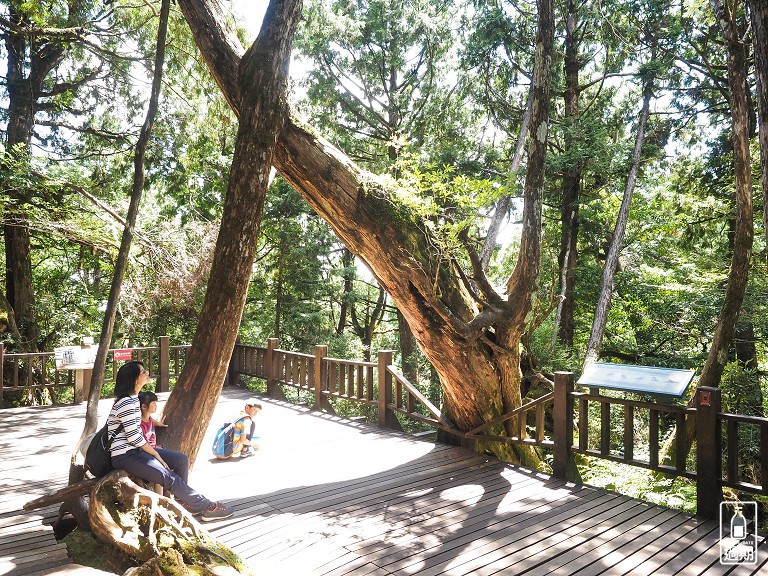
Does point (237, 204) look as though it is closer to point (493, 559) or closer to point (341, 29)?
point (493, 559)

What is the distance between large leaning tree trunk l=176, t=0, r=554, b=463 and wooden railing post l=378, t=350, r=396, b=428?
94 centimetres

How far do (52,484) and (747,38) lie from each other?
38.3ft

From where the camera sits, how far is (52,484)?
512cm

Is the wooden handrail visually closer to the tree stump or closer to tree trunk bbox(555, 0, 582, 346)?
the tree stump

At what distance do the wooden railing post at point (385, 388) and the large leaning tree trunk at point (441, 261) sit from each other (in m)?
0.94

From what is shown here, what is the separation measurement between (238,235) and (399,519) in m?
2.90

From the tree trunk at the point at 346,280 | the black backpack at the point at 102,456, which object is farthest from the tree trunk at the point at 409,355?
the black backpack at the point at 102,456

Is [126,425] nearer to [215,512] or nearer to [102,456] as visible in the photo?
[102,456]

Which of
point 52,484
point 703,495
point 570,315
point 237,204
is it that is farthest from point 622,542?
point 570,315

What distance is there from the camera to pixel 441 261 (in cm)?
634

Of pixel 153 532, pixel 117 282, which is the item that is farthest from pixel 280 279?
pixel 153 532

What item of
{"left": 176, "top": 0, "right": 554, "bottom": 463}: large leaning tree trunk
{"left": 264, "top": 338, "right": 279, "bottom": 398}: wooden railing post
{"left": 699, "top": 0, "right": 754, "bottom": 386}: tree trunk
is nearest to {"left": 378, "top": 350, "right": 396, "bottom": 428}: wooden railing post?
{"left": 176, "top": 0, "right": 554, "bottom": 463}: large leaning tree trunk

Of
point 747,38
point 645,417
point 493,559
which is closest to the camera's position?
point 493,559

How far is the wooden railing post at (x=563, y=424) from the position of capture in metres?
5.38
